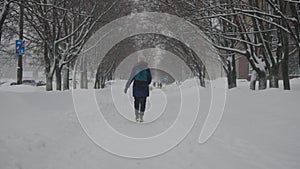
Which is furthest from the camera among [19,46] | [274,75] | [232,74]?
[232,74]

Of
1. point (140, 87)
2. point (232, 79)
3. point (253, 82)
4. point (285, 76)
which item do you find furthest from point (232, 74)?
point (140, 87)

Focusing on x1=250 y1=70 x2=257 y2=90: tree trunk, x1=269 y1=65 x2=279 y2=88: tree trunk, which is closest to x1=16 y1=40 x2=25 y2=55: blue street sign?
x1=269 y1=65 x2=279 y2=88: tree trunk

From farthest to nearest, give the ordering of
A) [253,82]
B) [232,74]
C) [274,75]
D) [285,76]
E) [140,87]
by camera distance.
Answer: [232,74], [253,82], [274,75], [285,76], [140,87]

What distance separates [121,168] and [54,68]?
13.5 meters

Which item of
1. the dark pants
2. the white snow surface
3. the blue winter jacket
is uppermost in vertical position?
the blue winter jacket

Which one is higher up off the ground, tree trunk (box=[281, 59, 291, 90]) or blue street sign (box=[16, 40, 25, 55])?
blue street sign (box=[16, 40, 25, 55])

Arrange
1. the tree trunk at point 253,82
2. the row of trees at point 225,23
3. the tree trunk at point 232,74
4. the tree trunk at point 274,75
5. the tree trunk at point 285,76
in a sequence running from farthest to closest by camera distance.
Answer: the tree trunk at point 232,74 → the tree trunk at point 253,82 → the tree trunk at point 274,75 → the tree trunk at point 285,76 → the row of trees at point 225,23

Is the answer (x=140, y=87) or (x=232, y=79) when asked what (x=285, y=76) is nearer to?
(x=140, y=87)

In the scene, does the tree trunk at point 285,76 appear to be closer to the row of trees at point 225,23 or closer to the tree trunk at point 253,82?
the row of trees at point 225,23

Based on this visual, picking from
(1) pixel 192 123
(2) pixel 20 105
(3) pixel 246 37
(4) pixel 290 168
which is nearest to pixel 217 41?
(3) pixel 246 37

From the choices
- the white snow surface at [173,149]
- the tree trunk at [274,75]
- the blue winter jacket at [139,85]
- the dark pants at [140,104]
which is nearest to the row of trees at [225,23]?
the tree trunk at [274,75]

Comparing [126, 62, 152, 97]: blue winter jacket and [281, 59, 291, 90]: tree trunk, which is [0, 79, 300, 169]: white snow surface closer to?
[126, 62, 152, 97]: blue winter jacket

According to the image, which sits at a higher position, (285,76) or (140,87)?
(285,76)

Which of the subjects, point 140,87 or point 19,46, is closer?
point 140,87
